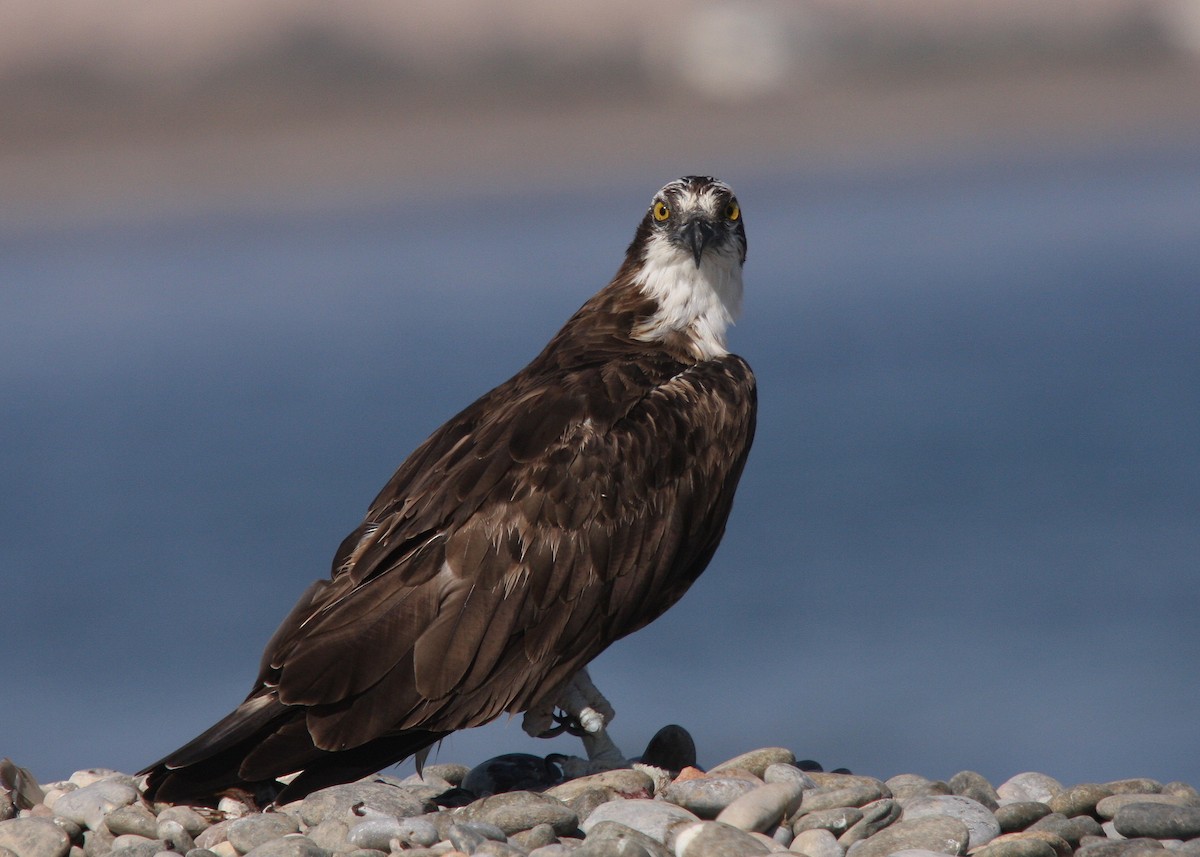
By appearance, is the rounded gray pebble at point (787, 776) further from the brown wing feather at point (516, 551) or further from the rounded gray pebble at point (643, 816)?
the brown wing feather at point (516, 551)

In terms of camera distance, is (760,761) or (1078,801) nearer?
(1078,801)

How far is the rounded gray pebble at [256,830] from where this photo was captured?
709 centimetres

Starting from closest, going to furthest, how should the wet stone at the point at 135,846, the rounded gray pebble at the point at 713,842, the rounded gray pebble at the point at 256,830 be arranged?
the rounded gray pebble at the point at 713,842 → the wet stone at the point at 135,846 → the rounded gray pebble at the point at 256,830

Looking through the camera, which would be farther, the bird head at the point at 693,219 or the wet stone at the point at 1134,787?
the bird head at the point at 693,219

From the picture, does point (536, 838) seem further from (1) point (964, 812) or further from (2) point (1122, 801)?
(2) point (1122, 801)

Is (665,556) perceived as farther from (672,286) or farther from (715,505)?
(672,286)

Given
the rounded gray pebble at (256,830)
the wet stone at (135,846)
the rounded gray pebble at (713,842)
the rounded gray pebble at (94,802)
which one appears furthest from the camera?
the rounded gray pebble at (94,802)

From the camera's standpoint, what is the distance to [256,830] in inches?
281

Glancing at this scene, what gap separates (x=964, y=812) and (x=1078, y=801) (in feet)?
1.90

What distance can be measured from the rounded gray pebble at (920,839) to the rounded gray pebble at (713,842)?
1.34 feet

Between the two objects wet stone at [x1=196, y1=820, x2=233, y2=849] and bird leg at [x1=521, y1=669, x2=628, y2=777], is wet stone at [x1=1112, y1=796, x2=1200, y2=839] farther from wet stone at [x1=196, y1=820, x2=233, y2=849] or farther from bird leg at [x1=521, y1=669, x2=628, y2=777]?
wet stone at [x1=196, y1=820, x2=233, y2=849]

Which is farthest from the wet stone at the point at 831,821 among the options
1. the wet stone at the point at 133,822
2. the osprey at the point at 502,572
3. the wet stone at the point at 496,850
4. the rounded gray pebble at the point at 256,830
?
the wet stone at the point at 133,822

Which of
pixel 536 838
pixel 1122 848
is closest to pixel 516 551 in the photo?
pixel 536 838

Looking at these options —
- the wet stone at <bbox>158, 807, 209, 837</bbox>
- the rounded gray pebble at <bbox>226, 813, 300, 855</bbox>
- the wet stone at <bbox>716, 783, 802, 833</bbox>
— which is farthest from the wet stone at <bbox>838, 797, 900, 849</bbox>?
the wet stone at <bbox>158, 807, 209, 837</bbox>
